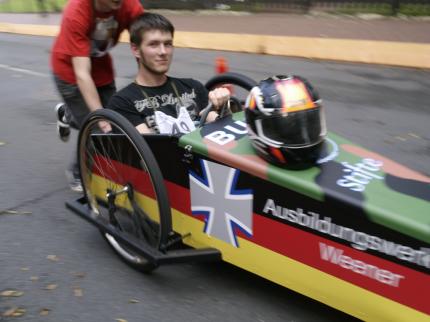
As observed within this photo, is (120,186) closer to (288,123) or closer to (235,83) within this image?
(235,83)

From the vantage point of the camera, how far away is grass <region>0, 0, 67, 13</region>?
58.6ft

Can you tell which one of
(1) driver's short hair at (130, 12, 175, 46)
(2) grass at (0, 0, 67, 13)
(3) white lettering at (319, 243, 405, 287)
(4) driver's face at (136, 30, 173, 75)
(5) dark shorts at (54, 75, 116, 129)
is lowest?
(2) grass at (0, 0, 67, 13)

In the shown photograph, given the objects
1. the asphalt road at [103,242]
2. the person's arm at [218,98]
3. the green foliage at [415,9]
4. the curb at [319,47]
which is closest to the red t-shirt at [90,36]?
the person's arm at [218,98]

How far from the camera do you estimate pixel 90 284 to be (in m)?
3.12

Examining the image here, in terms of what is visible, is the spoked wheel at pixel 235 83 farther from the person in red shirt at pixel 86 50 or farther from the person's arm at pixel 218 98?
the person in red shirt at pixel 86 50

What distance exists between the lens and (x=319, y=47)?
9328mm

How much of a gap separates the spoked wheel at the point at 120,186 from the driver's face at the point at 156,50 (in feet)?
1.57

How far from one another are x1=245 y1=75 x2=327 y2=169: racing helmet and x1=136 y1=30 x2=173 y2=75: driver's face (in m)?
0.92

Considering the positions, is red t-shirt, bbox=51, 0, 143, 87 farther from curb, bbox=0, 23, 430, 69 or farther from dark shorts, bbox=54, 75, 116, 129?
curb, bbox=0, 23, 430, 69

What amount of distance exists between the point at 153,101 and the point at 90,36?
28.9 inches

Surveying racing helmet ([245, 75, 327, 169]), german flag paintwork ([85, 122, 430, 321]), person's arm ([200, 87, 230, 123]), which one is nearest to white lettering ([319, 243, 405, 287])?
german flag paintwork ([85, 122, 430, 321])

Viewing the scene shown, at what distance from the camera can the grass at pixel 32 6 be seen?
17875 millimetres

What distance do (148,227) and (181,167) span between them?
1.74ft

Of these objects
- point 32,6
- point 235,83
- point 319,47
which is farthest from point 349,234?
point 32,6
